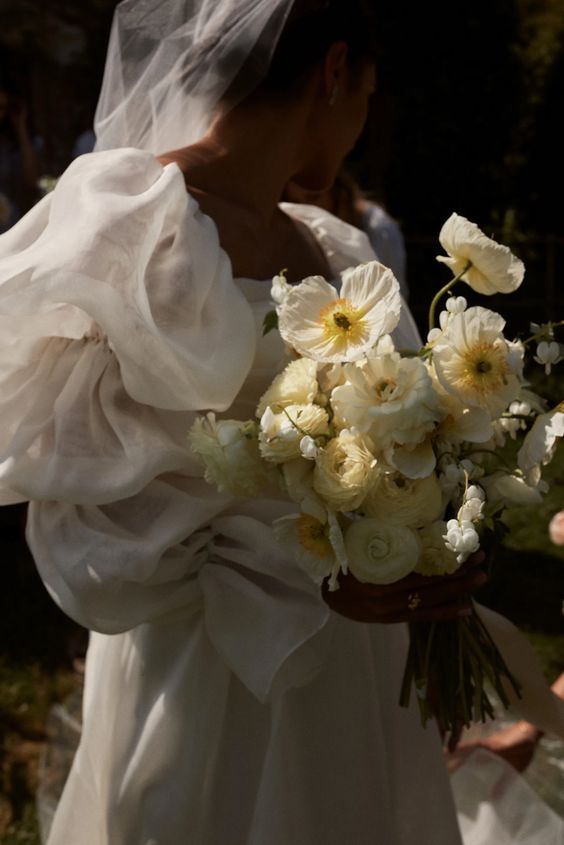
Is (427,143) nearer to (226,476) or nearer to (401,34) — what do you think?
(401,34)

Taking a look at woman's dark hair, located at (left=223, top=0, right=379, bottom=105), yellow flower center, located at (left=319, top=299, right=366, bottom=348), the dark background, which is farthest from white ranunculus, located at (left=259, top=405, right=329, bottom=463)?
the dark background

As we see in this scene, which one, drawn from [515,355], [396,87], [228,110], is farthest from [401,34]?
[515,355]

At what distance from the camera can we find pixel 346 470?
1.88 meters

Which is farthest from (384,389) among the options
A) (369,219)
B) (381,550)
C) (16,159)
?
(16,159)

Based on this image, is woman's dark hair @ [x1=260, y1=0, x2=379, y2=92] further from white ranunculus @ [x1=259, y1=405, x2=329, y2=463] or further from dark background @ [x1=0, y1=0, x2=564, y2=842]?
dark background @ [x1=0, y1=0, x2=564, y2=842]

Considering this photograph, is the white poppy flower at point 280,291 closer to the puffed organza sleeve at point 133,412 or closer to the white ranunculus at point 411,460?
the puffed organza sleeve at point 133,412

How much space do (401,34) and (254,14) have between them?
929cm

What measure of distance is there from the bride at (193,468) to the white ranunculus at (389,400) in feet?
1.17

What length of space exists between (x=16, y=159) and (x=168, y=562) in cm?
571

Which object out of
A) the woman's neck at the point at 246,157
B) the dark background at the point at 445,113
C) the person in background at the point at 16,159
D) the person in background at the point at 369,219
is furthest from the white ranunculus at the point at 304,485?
the dark background at the point at 445,113

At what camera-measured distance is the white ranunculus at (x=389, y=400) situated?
1.82m

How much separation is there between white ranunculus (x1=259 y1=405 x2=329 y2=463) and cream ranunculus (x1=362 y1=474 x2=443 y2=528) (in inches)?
5.2

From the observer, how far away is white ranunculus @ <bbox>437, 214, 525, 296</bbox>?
1938 millimetres

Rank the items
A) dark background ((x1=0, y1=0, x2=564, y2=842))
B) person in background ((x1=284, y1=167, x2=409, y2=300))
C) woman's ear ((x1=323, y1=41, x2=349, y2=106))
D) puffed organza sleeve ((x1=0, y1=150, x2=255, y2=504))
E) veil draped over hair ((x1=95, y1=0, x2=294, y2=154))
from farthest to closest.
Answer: dark background ((x1=0, y1=0, x2=564, y2=842)), person in background ((x1=284, y1=167, x2=409, y2=300)), woman's ear ((x1=323, y1=41, x2=349, y2=106)), veil draped over hair ((x1=95, y1=0, x2=294, y2=154)), puffed organza sleeve ((x1=0, y1=150, x2=255, y2=504))
